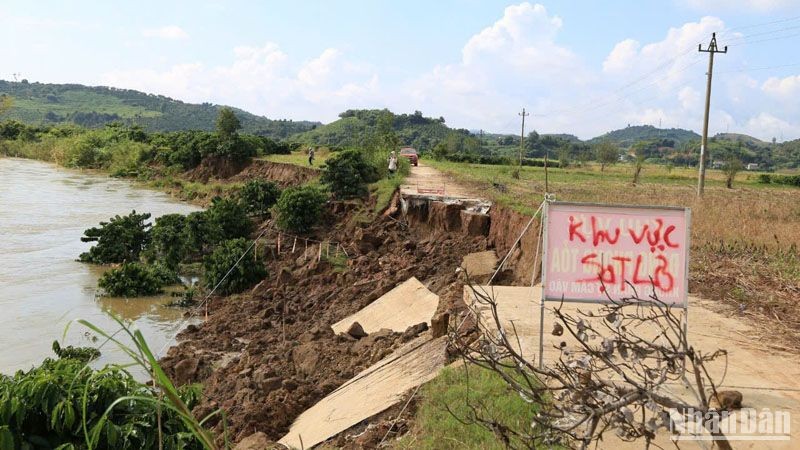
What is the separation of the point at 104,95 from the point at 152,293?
181m

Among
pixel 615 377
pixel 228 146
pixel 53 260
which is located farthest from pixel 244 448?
pixel 228 146

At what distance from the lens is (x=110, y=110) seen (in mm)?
156000

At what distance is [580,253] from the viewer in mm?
6098

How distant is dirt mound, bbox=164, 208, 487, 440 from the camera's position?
8977 mm

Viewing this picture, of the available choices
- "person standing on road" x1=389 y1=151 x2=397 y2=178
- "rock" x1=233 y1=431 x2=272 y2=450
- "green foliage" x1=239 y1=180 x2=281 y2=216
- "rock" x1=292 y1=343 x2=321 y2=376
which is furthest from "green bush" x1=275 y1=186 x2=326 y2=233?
"rock" x1=233 y1=431 x2=272 y2=450

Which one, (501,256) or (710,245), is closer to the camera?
(710,245)

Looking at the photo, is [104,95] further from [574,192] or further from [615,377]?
[615,377]

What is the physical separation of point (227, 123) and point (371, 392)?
36388 millimetres

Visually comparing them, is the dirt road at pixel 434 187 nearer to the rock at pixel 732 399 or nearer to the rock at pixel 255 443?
the rock at pixel 255 443

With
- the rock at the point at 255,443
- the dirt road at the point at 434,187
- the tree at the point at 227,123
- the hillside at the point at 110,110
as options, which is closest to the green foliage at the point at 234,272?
the dirt road at the point at 434,187

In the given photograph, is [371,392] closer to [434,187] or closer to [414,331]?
[414,331]

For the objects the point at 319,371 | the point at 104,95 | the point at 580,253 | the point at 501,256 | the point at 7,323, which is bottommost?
the point at 7,323

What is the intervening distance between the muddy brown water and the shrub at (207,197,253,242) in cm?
394

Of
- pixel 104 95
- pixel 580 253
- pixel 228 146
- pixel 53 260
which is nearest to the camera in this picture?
pixel 580 253
